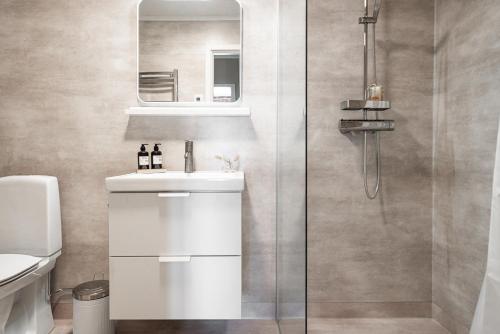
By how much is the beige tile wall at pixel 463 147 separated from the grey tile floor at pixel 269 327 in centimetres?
17

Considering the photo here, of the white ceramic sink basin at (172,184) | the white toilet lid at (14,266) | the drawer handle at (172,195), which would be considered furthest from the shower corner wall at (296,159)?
the white toilet lid at (14,266)

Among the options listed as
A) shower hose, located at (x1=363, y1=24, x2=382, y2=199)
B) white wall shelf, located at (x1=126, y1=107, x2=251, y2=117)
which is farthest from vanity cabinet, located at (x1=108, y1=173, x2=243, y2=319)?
shower hose, located at (x1=363, y1=24, x2=382, y2=199)

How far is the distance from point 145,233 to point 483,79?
170 centimetres

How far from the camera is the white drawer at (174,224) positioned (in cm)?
156

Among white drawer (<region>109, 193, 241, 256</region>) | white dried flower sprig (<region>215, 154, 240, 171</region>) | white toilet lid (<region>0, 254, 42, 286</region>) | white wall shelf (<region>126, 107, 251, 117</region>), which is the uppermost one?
white wall shelf (<region>126, 107, 251, 117</region>)

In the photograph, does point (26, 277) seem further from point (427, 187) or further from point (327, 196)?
point (427, 187)

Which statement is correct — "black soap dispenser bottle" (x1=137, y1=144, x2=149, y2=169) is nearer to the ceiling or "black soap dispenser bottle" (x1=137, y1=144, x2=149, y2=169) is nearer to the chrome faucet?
the chrome faucet

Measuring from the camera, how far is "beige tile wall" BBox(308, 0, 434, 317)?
2.01 metres

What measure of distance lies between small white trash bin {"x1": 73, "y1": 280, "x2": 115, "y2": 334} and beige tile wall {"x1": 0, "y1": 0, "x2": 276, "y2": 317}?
0.32 meters

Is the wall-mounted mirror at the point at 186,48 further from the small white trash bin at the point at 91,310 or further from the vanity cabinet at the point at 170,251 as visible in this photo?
the small white trash bin at the point at 91,310

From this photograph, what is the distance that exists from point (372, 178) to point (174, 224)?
1154 mm

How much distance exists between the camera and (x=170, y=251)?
157 centimetres

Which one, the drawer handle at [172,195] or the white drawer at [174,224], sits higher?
the drawer handle at [172,195]

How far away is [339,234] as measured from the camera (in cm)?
204
